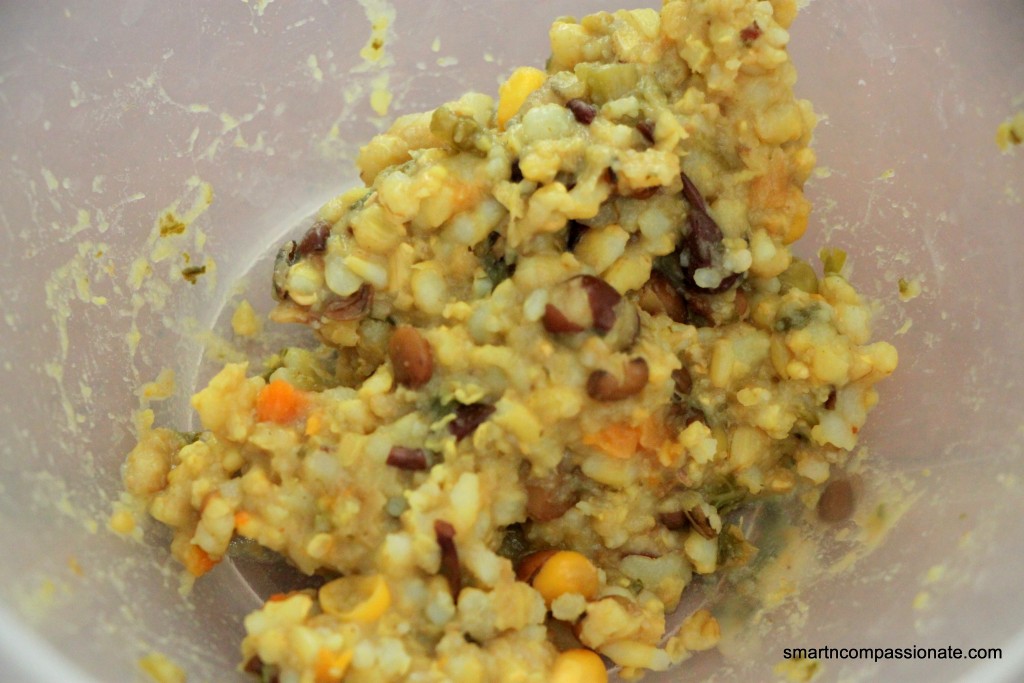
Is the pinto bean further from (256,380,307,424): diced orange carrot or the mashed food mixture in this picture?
(256,380,307,424): diced orange carrot

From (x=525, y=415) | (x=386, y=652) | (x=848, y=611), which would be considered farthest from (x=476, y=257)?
(x=848, y=611)

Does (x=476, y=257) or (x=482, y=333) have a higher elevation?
(x=476, y=257)

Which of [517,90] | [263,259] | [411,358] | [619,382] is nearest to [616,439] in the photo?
[619,382]

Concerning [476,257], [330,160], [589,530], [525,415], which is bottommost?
[589,530]

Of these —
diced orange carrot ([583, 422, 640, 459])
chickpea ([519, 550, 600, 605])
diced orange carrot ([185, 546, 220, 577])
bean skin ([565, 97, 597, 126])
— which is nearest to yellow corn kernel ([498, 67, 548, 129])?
bean skin ([565, 97, 597, 126])

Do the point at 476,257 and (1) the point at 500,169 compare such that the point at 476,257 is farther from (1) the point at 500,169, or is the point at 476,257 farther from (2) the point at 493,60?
(2) the point at 493,60

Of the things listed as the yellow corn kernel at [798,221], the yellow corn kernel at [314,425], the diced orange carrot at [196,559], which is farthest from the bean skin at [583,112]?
the diced orange carrot at [196,559]
